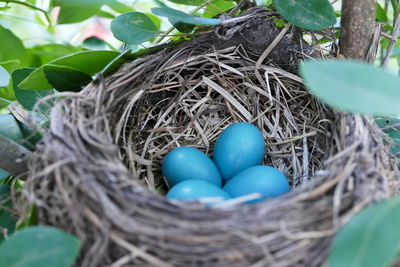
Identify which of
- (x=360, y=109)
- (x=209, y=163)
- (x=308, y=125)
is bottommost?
(x=209, y=163)

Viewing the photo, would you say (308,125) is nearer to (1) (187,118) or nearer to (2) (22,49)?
(1) (187,118)

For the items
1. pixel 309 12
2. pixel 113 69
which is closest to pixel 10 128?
pixel 113 69

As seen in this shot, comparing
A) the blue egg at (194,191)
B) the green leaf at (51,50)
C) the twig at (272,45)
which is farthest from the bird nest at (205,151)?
the green leaf at (51,50)

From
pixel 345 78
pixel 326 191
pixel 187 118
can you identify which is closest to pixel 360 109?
pixel 345 78

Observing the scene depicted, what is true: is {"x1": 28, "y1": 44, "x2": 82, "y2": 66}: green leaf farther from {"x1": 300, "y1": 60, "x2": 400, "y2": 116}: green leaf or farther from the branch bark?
{"x1": 300, "y1": 60, "x2": 400, "y2": 116}: green leaf

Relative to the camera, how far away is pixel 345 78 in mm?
537

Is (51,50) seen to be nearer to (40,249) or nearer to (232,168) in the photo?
(232,168)

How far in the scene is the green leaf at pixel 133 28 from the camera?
3.11 ft

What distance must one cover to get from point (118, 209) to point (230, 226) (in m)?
0.15

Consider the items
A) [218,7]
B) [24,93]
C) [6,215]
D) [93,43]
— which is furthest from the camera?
[93,43]

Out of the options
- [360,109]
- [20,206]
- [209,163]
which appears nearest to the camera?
[360,109]

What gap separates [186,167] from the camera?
1.02 m

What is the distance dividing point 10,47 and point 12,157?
388mm

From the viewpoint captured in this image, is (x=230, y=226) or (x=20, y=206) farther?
(x=20, y=206)
